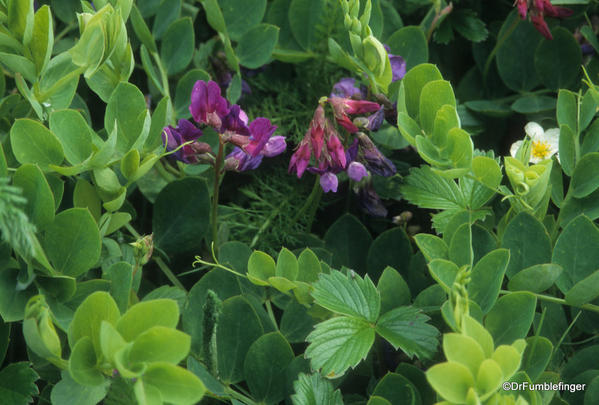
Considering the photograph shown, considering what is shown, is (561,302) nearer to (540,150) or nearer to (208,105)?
(540,150)

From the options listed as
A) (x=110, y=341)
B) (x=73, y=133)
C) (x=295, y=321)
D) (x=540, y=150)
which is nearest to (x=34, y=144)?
(x=73, y=133)

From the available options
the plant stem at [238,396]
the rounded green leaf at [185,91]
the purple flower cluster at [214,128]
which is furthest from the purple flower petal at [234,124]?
the plant stem at [238,396]

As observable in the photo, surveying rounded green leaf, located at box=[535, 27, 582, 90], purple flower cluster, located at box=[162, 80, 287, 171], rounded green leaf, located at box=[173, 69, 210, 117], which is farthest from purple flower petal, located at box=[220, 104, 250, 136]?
rounded green leaf, located at box=[535, 27, 582, 90]

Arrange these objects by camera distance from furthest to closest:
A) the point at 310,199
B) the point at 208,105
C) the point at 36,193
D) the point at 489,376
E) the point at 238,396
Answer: the point at 310,199 → the point at 208,105 → the point at 238,396 → the point at 36,193 → the point at 489,376

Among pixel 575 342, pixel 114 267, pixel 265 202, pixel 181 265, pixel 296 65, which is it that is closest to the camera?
pixel 114 267

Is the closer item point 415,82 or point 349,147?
point 415,82

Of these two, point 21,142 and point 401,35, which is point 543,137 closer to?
point 401,35

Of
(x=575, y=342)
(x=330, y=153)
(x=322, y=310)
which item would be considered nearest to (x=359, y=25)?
(x=330, y=153)
